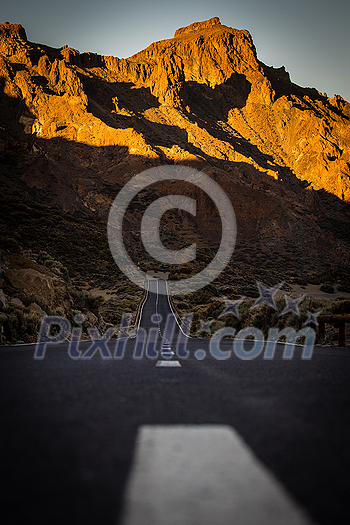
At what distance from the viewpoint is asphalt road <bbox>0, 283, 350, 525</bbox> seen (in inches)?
87.5

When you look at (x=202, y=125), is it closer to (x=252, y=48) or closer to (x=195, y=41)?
(x=195, y=41)

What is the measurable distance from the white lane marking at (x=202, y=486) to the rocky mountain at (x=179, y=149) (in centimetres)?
5032

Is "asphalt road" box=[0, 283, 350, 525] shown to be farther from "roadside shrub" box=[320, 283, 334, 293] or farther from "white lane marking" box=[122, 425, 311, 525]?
"roadside shrub" box=[320, 283, 334, 293]

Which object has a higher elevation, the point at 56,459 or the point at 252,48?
the point at 252,48

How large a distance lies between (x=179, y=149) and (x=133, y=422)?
10076cm

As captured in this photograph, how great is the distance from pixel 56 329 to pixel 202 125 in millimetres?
115011

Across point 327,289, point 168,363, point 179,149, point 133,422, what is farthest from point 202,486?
point 179,149

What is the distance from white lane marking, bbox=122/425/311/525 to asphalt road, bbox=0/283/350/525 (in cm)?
9

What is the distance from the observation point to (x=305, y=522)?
2.01 meters

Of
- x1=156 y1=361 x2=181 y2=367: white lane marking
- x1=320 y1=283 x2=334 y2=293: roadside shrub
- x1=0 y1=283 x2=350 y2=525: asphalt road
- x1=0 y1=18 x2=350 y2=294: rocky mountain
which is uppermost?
x1=0 y1=18 x2=350 y2=294: rocky mountain

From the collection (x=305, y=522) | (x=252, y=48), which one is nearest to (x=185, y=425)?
(x=305, y=522)

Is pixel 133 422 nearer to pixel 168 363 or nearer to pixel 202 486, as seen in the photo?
pixel 202 486

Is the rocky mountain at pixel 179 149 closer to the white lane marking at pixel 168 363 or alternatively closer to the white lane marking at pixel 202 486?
the white lane marking at pixel 168 363

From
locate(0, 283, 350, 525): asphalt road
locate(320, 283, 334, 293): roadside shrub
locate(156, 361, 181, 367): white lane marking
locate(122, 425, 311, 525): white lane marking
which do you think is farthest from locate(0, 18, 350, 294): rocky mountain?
locate(122, 425, 311, 525): white lane marking
